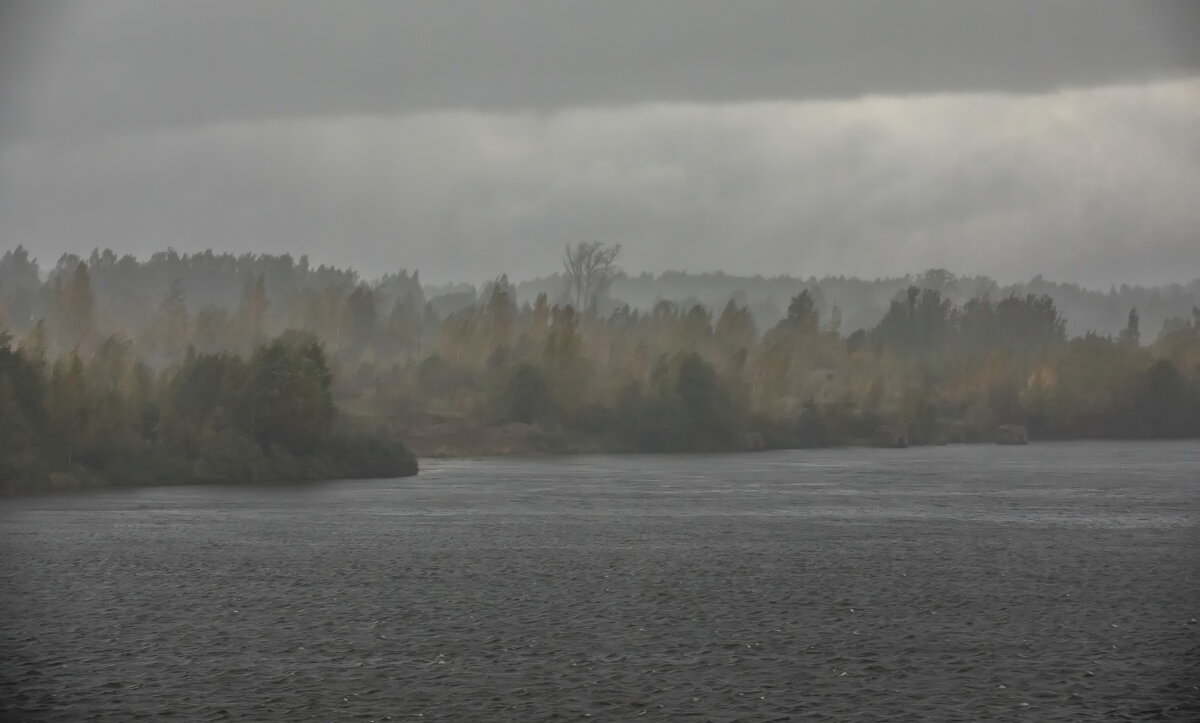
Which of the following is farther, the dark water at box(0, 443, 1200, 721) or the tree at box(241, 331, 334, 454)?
the tree at box(241, 331, 334, 454)

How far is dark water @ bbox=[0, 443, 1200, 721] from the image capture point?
4150 centimetres

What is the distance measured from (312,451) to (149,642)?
87.4 meters

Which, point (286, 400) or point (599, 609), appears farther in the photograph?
point (286, 400)

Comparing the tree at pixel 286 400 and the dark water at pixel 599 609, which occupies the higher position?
the tree at pixel 286 400

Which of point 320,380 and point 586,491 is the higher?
point 320,380

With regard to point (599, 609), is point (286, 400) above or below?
above

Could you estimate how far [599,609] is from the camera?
2243 inches

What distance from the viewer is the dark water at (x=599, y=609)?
136 ft

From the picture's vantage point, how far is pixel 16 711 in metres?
39.5

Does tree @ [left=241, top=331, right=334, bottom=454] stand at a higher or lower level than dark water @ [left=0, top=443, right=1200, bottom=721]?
higher

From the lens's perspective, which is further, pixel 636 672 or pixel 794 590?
pixel 794 590

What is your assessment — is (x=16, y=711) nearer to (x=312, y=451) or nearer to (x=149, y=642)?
(x=149, y=642)

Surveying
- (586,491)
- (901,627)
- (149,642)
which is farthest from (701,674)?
(586,491)

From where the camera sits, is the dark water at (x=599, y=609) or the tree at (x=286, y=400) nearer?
the dark water at (x=599, y=609)
